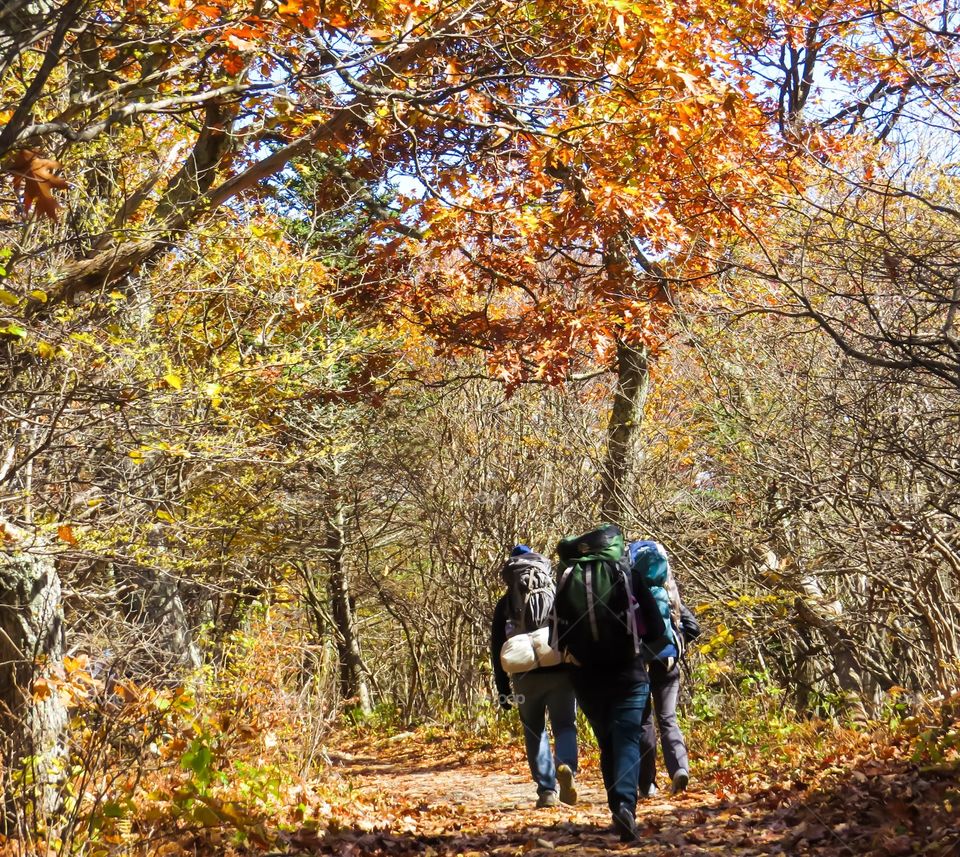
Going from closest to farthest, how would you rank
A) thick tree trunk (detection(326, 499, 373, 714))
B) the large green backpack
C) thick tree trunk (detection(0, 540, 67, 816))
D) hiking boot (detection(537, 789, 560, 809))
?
the large green backpack, thick tree trunk (detection(0, 540, 67, 816)), hiking boot (detection(537, 789, 560, 809)), thick tree trunk (detection(326, 499, 373, 714))

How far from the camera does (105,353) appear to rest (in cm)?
716

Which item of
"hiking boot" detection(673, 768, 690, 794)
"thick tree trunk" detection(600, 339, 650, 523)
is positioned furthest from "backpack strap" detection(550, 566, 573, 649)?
→ "thick tree trunk" detection(600, 339, 650, 523)

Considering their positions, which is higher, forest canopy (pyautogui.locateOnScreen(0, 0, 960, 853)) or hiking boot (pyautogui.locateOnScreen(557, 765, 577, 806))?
forest canopy (pyautogui.locateOnScreen(0, 0, 960, 853))

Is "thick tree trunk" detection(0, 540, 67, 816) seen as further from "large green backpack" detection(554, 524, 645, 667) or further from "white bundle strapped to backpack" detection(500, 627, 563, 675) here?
"large green backpack" detection(554, 524, 645, 667)

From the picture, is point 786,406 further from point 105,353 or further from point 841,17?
point 841,17

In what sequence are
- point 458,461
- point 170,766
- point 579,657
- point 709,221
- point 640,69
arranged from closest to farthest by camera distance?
point 579,657
point 170,766
point 640,69
point 709,221
point 458,461

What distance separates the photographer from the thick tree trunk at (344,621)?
16.1 m

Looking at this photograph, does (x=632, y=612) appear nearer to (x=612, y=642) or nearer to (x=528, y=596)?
(x=612, y=642)

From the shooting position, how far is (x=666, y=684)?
7148 mm

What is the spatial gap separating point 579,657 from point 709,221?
6683 mm

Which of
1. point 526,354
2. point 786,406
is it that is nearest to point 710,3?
point 526,354

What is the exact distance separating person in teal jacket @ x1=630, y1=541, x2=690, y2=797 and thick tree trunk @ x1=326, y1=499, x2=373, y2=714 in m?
9.35

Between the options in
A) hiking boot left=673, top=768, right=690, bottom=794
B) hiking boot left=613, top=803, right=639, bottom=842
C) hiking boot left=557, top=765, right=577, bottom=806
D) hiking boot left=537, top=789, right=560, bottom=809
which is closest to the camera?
hiking boot left=613, top=803, right=639, bottom=842

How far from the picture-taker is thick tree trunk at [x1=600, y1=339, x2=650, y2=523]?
11016 mm
